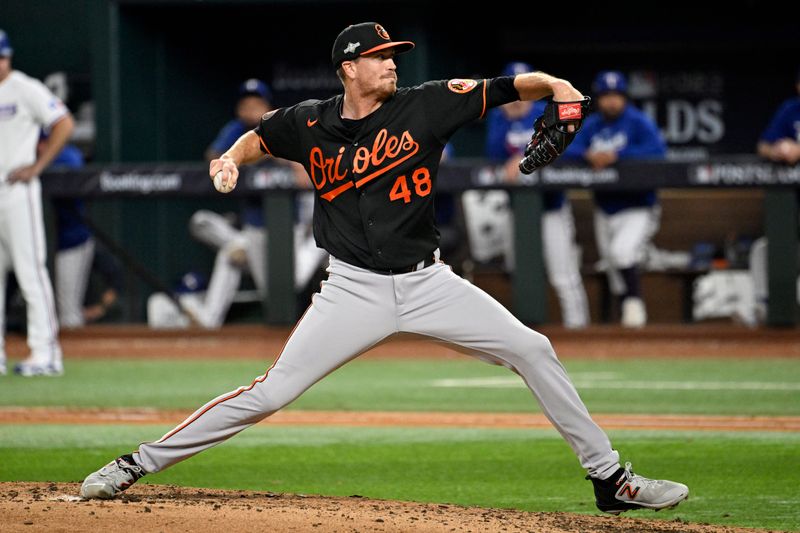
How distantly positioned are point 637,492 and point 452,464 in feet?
4.90

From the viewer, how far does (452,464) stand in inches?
228

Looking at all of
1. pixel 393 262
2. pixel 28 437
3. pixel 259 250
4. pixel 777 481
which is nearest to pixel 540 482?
pixel 777 481

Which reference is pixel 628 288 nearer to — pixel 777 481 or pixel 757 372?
pixel 757 372

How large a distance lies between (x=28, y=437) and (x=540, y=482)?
2.63 meters

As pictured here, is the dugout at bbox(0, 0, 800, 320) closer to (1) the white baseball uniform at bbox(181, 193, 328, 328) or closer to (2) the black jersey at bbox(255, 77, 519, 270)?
(1) the white baseball uniform at bbox(181, 193, 328, 328)

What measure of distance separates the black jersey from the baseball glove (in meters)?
0.16

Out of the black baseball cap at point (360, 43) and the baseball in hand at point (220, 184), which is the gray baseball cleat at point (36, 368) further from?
the black baseball cap at point (360, 43)

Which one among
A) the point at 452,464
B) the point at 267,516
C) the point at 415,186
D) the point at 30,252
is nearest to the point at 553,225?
the point at 30,252

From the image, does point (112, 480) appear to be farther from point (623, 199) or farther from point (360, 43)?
point (623, 199)

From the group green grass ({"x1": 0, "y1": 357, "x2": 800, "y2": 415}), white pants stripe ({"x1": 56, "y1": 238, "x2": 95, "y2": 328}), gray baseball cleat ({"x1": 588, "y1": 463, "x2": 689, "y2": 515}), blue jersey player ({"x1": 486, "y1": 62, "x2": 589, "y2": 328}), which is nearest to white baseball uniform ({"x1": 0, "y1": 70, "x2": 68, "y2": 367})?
green grass ({"x1": 0, "y1": 357, "x2": 800, "y2": 415})

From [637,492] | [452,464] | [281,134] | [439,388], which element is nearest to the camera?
[637,492]

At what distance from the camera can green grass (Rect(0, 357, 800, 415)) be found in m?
7.70

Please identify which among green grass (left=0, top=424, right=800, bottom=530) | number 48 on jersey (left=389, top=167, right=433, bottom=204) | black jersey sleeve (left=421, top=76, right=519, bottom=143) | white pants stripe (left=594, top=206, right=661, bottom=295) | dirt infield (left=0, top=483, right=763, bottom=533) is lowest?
green grass (left=0, top=424, right=800, bottom=530)

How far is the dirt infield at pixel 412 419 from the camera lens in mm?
6809
